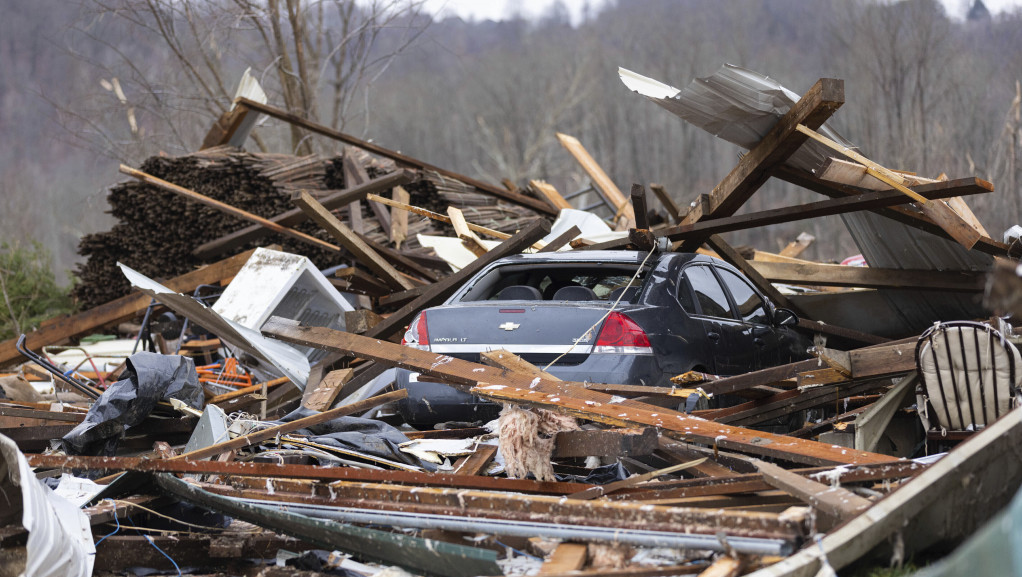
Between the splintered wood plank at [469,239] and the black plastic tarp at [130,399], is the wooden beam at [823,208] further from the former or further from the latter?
the black plastic tarp at [130,399]

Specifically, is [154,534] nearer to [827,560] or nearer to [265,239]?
[827,560]

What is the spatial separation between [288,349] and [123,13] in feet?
59.1

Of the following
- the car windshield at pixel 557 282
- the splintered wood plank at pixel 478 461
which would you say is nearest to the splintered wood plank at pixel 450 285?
the car windshield at pixel 557 282

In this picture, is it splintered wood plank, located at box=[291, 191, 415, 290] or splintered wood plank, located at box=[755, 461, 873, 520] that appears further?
splintered wood plank, located at box=[291, 191, 415, 290]

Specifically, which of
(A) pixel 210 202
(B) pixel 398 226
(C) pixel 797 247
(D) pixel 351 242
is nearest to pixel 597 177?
(C) pixel 797 247

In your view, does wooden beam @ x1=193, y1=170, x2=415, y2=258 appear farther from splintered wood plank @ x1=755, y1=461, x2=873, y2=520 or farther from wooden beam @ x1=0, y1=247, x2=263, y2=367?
splintered wood plank @ x1=755, y1=461, x2=873, y2=520

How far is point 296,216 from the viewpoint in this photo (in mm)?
12539

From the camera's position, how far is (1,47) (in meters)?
80.0

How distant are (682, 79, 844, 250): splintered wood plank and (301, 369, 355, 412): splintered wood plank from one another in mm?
3643

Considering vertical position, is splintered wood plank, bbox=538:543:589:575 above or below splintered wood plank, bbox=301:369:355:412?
below

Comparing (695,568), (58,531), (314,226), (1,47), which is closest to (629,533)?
(695,568)

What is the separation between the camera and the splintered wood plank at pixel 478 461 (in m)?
5.14

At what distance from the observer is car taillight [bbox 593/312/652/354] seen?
604 centimetres

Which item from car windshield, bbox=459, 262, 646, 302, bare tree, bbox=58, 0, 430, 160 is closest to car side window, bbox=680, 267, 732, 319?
car windshield, bbox=459, 262, 646, 302
